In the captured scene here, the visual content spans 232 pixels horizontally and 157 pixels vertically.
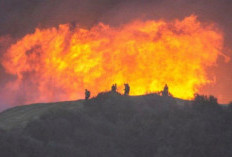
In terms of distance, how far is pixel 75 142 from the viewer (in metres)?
89.4

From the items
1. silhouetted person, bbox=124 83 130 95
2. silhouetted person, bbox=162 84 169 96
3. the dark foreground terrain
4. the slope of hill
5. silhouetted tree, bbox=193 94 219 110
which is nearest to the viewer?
the dark foreground terrain

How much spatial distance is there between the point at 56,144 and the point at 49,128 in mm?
7489

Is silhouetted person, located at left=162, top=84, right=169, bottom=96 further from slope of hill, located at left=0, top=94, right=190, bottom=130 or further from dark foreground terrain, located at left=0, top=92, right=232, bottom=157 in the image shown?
dark foreground terrain, located at left=0, top=92, right=232, bottom=157

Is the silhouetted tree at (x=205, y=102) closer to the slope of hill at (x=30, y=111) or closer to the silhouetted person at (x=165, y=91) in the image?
the slope of hill at (x=30, y=111)

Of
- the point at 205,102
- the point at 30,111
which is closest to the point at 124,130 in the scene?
the point at 205,102

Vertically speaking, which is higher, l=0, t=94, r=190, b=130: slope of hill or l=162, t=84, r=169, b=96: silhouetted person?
l=162, t=84, r=169, b=96: silhouetted person

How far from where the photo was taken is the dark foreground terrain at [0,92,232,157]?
8331 cm

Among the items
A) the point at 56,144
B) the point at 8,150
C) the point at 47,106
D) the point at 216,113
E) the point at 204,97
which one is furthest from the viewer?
the point at 47,106

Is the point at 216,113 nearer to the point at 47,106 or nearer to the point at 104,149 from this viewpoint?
the point at 104,149

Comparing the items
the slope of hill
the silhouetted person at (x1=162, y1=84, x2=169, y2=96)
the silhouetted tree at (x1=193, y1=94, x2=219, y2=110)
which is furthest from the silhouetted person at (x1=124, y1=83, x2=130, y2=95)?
the silhouetted tree at (x1=193, y1=94, x2=219, y2=110)

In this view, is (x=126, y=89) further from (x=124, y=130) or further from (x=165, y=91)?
(x=124, y=130)

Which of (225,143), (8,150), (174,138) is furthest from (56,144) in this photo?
(225,143)

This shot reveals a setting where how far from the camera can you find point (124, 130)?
312ft

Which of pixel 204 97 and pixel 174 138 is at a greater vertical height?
pixel 204 97
